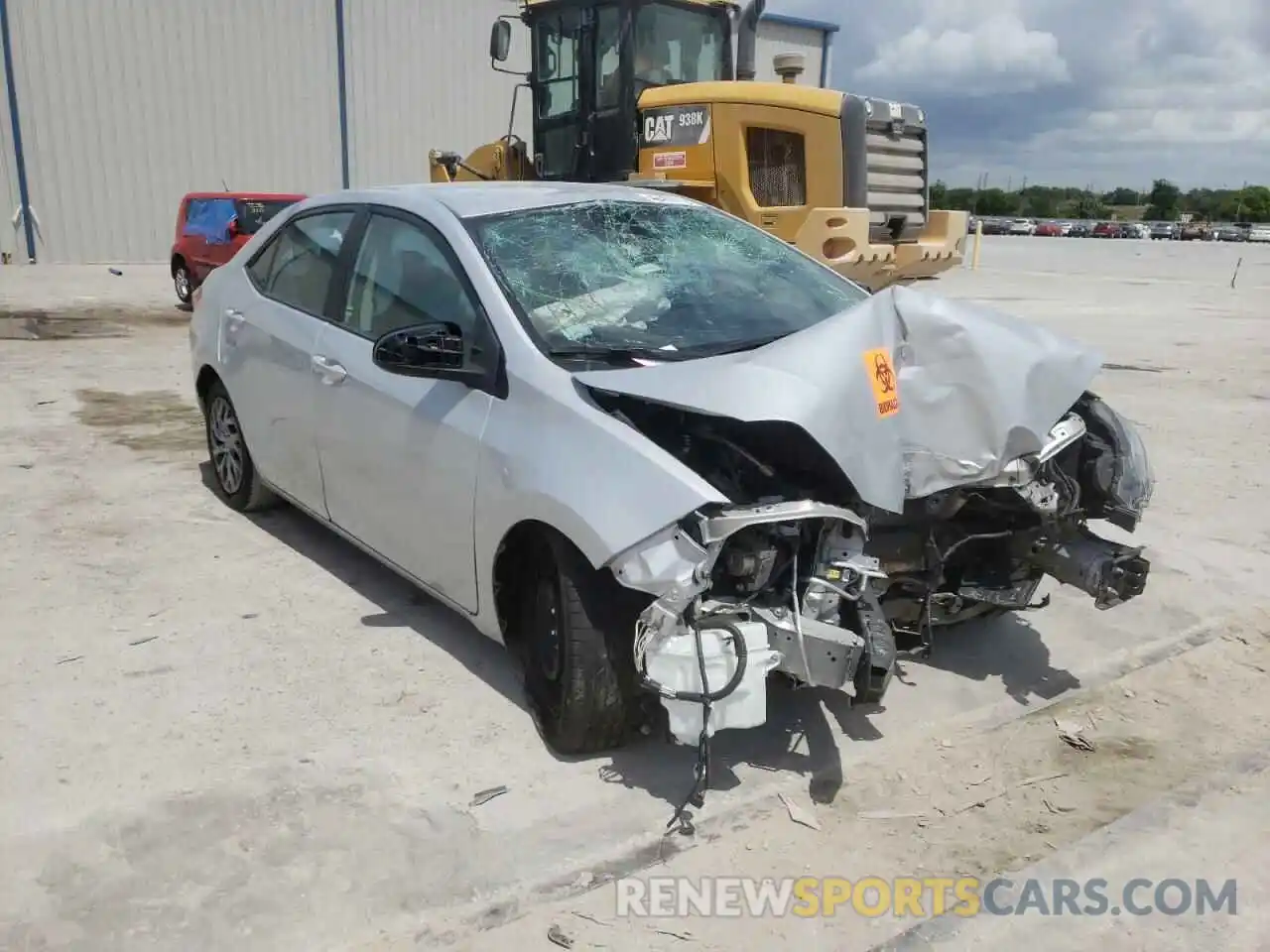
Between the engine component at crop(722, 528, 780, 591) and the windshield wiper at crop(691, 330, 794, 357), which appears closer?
the engine component at crop(722, 528, 780, 591)

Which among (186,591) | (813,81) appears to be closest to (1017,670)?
(186,591)

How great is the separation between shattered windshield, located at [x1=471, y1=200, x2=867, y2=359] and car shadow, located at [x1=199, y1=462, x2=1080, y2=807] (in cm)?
123

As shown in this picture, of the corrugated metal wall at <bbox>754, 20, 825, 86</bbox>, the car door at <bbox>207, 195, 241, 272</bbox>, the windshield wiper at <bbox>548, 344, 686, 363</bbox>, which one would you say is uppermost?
the corrugated metal wall at <bbox>754, 20, 825, 86</bbox>

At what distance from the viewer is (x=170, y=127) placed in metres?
23.1

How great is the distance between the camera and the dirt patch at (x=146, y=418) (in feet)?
23.5

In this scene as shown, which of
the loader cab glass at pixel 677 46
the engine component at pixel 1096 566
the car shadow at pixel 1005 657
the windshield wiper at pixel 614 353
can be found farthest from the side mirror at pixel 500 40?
the engine component at pixel 1096 566

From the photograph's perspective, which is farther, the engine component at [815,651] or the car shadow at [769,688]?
the car shadow at [769,688]

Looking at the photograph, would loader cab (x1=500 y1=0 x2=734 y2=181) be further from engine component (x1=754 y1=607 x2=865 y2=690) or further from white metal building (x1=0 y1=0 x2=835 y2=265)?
white metal building (x1=0 y1=0 x2=835 y2=265)

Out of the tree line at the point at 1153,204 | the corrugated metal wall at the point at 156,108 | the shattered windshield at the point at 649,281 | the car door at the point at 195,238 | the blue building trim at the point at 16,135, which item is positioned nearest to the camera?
the shattered windshield at the point at 649,281

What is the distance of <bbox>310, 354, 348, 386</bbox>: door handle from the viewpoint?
416cm

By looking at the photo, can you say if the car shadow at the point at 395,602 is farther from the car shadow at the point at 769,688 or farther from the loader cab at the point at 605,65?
the loader cab at the point at 605,65

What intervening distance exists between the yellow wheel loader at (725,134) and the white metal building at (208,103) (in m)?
13.6

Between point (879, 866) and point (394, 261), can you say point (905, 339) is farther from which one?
point (394, 261)

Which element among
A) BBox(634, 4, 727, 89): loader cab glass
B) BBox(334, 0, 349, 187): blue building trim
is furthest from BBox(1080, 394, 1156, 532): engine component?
BBox(334, 0, 349, 187): blue building trim
